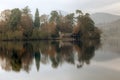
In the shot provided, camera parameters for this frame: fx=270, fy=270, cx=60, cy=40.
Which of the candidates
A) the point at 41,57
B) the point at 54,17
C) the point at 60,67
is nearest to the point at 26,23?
the point at 54,17

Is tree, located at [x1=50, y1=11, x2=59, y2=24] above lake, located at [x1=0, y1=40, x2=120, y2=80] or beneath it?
above

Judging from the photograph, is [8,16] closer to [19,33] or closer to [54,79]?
[19,33]

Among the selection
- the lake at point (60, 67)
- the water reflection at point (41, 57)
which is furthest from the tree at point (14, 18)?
the lake at point (60, 67)

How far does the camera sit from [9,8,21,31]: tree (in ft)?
264

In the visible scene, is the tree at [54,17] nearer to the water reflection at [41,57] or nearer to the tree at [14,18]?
the tree at [14,18]

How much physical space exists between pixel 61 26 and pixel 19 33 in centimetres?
1877

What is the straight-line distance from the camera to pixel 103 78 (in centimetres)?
1552

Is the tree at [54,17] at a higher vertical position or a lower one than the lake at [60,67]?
higher

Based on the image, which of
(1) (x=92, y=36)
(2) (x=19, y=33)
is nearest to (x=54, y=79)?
(2) (x=19, y=33)

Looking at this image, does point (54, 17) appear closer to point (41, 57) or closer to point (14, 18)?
point (14, 18)

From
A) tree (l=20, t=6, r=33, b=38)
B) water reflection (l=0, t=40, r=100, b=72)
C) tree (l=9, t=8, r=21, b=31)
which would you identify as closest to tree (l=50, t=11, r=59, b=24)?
tree (l=20, t=6, r=33, b=38)

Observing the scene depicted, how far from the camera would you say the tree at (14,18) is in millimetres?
80562

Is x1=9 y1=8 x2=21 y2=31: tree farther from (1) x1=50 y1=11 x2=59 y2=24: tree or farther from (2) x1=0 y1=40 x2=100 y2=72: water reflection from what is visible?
(2) x1=0 y1=40 x2=100 y2=72: water reflection

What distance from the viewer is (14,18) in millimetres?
80938
